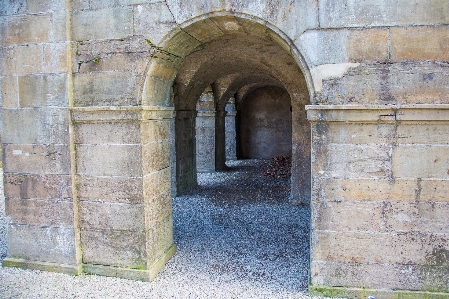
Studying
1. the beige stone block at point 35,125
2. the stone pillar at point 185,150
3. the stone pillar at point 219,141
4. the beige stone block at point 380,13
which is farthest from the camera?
the stone pillar at point 219,141

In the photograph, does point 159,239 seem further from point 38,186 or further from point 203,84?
point 203,84

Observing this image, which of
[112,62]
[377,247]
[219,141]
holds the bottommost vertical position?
[377,247]

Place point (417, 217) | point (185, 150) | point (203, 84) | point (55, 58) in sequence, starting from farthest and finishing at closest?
point (185, 150)
point (203, 84)
point (55, 58)
point (417, 217)

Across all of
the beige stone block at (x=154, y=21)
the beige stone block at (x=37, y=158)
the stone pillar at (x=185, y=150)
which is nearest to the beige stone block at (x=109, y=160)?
the beige stone block at (x=37, y=158)

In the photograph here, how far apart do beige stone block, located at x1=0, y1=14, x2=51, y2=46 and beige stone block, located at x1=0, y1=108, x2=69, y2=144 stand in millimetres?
773

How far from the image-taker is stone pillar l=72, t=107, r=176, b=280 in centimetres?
402

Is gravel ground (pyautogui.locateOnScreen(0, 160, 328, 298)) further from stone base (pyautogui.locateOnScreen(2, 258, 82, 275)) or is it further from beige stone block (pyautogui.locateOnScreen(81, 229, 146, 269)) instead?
beige stone block (pyautogui.locateOnScreen(81, 229, 146, 269))

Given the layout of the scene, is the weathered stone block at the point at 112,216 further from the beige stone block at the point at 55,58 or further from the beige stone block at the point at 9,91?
the beige stone block at the point at 55,58

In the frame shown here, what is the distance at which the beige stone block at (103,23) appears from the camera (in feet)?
12.8

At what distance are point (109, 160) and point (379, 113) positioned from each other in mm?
2809

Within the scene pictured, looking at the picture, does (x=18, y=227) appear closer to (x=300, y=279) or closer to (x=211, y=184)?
(x=300, y=279)

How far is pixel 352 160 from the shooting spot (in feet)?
11.6

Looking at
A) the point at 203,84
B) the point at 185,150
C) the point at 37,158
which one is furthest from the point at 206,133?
the point at 37,158

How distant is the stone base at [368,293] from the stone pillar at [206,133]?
8.17 m
